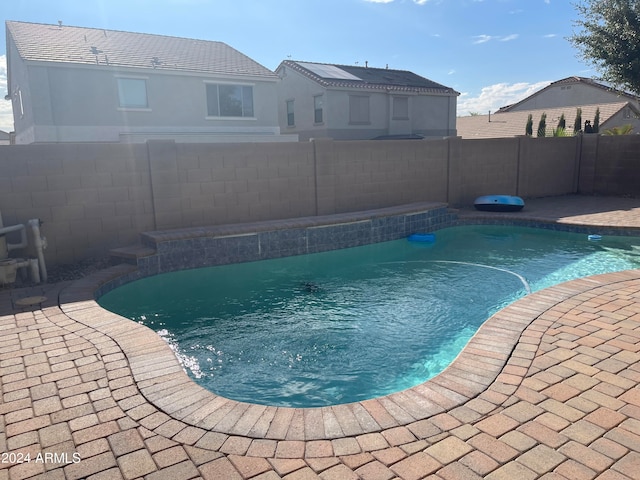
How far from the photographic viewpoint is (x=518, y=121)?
3662 centimetres

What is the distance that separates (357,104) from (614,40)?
12914 mm

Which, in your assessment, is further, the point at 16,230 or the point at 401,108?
the point at 401,108

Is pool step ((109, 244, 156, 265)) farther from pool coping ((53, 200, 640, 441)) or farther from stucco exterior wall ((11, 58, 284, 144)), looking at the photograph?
stucco exterior wall ((11, 58, 284, 144))

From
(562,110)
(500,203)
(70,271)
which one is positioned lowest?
(70,271)

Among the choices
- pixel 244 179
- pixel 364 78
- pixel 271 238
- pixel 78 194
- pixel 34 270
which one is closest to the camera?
pixel 34 270

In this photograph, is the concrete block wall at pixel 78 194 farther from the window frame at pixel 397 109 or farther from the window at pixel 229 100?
the window frame at pixel 397 109

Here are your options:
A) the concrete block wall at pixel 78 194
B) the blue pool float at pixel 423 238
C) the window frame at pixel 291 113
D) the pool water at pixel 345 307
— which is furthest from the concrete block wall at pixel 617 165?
the window frame at pixel 291 113

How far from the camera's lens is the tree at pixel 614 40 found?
581 inches

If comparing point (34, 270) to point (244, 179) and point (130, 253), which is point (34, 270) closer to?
point (130, 253)

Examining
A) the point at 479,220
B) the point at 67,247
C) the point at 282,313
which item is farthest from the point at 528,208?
the point at 67,247

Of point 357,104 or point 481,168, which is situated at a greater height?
point 357,104

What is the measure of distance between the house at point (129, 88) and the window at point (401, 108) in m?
8.04

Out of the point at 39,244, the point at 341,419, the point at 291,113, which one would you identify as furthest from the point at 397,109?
the point at 341,419

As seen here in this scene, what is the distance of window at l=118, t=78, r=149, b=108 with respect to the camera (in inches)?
731
